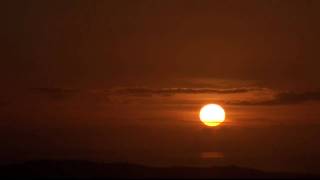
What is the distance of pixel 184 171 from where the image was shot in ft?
119

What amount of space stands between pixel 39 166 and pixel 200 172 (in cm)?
937

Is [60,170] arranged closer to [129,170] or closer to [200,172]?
[129,170]

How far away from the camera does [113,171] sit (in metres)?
37.7

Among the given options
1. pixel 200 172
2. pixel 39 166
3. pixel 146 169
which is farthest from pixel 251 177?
pixel 39 166

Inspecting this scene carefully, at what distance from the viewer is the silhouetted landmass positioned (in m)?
34.4

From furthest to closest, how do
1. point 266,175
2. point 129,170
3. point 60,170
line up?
point 60,170, point 129,170, point 266,175

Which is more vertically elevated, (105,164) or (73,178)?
(105,164)

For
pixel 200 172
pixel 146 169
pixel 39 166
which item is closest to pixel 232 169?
pixel 200 172

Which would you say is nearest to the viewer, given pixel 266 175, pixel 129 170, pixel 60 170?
pixel 266 175

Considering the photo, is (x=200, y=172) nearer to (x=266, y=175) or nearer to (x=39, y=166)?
(x=266, y=175)

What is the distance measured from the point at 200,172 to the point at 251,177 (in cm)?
365

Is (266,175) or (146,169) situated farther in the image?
(146,169)

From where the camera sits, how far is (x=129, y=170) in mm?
35469

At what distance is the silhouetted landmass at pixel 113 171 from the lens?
34.4 m
